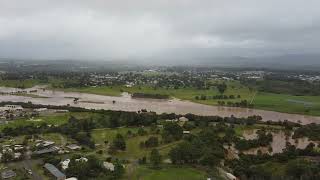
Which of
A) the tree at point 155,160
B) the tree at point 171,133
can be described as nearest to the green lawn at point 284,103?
the tree at point 171,133

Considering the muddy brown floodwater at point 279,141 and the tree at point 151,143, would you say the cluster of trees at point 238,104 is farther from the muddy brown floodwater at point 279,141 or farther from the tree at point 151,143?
the tree at point 151,143

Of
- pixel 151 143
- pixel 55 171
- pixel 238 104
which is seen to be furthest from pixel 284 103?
pixel 55 171

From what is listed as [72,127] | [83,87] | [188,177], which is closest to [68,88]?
[83,87]

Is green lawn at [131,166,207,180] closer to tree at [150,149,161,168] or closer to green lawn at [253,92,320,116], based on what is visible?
tree at [150,149,161,168]

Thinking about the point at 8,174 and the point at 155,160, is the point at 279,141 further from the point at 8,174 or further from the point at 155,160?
the point at 8,174

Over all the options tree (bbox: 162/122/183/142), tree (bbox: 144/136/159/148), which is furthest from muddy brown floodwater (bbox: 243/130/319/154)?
tree (bbox: 144/136/159/148)
